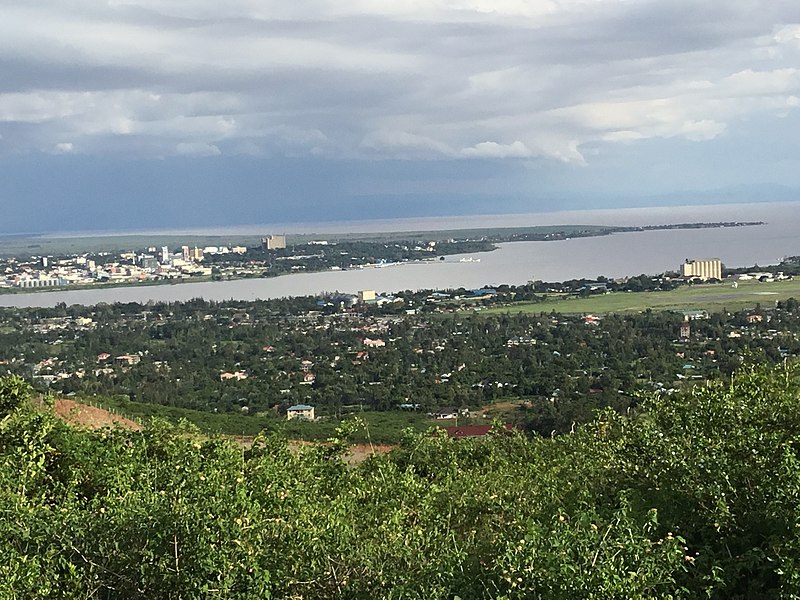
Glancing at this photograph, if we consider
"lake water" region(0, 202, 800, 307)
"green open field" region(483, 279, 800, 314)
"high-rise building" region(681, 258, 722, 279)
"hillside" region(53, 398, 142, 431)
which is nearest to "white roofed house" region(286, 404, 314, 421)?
"hillside" region(53, 398, 142, 431)

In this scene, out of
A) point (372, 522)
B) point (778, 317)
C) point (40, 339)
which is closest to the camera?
point (372, 522)

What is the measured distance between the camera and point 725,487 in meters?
5.48

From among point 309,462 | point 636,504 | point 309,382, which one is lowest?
point 309,382

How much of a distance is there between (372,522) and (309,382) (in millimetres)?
27675

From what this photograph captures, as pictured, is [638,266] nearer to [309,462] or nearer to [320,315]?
[320,315]

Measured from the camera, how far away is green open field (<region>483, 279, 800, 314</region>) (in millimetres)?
47125

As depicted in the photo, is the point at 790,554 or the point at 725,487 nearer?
the point at 790,554

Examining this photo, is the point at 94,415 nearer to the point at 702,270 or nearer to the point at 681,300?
the point at 681,300

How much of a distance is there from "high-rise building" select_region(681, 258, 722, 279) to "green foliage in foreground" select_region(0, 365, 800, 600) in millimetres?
55243

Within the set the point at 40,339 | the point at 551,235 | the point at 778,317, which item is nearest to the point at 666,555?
the point at 778,317

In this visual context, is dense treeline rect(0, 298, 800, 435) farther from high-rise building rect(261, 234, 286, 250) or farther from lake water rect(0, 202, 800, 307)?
high-rise building rect(261, 234, 286, 250)

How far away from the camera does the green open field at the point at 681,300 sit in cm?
4712

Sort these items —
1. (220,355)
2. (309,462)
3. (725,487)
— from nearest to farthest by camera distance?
1. (725,487)
2. (309,462)
3. (220,355)

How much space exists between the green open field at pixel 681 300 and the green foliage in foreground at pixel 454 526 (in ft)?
128
